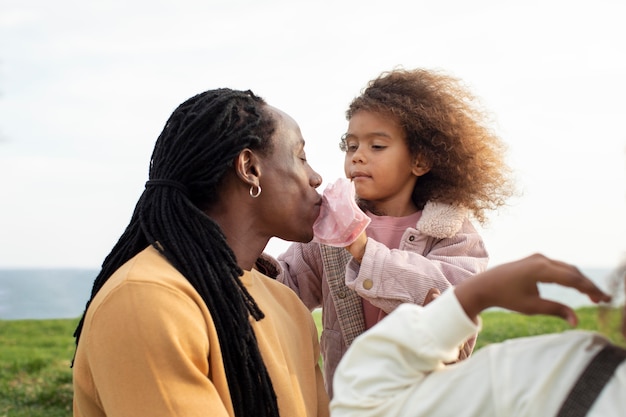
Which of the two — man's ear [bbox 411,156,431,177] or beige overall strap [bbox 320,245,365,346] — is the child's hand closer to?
beige overall strap [bbox 320,245,365,346]

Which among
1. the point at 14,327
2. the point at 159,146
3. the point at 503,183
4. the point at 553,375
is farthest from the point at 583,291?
the point at 14,327

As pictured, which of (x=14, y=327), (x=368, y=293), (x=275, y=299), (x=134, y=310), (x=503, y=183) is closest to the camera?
(x=134, y=310)

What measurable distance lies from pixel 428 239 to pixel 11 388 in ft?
16.7

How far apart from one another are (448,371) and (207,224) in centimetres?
132

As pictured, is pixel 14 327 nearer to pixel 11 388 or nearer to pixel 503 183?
pixel 11 388

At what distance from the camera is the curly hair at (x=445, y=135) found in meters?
3.71

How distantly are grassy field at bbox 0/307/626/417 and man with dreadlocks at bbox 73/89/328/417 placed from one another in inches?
174

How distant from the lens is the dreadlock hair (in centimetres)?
249

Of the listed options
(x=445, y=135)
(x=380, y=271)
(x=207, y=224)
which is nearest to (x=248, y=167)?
(x=207, y=224)

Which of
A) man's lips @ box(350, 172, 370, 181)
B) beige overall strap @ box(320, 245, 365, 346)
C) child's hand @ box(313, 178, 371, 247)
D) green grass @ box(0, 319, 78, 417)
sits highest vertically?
man's lips @ box(350, 172, 370, 181)

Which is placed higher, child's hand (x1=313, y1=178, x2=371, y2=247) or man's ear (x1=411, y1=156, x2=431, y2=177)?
man's ear (x1=411, y1=156, x2=431, y2=177)

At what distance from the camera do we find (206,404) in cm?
227

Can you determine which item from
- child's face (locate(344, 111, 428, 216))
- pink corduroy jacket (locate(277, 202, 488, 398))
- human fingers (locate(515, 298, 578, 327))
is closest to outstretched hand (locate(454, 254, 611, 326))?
human fingers (locate(515, 298, 578, 327))

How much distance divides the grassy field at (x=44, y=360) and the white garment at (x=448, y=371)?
574 centimetres
